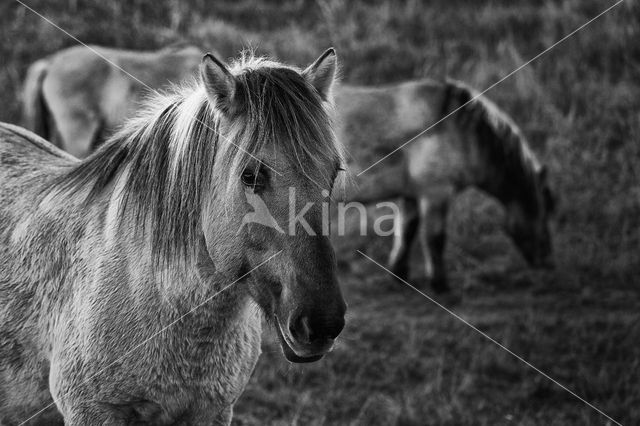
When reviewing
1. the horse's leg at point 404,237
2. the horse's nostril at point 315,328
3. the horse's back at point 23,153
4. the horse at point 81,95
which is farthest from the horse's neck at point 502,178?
the horse's nostril at point 315,328

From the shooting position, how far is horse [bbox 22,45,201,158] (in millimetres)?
7051

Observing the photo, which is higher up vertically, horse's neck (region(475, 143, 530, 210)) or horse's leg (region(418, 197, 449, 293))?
horse's neck (region(475, 143, 530, 210))

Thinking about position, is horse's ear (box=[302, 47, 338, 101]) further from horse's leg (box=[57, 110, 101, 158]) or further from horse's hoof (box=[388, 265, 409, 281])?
horse's leg (box=[57, 110, 101, 158])

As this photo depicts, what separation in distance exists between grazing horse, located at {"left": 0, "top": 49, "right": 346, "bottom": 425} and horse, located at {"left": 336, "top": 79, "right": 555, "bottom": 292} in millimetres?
4147

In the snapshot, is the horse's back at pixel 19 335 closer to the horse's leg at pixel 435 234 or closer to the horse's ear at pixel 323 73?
the horse's ear at pixel 323 73

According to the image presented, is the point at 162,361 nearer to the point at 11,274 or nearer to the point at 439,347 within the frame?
the point at 11,274

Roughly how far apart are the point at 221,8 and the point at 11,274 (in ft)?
30.3

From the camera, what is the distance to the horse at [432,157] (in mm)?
6887

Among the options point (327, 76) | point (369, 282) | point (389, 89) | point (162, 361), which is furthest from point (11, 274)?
point (389, 89)

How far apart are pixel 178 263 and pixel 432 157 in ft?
15.3

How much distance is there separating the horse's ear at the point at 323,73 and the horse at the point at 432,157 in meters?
4.09

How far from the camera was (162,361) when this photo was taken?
2.47m

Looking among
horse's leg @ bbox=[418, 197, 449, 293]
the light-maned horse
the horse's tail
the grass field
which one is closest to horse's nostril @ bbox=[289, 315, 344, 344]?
the grass field

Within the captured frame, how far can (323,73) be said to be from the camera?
2582mm
